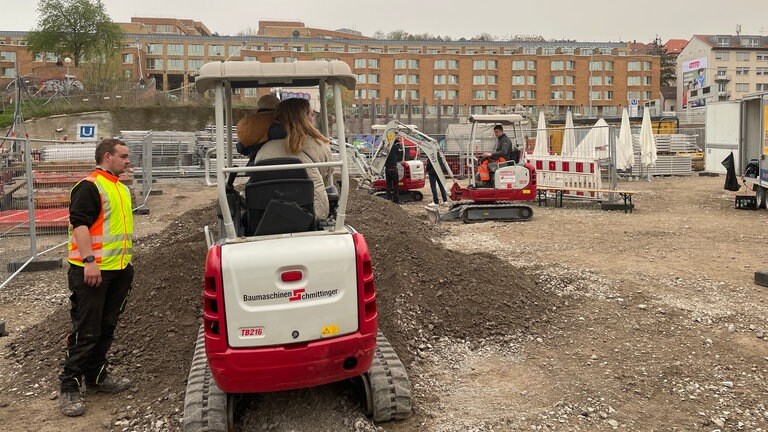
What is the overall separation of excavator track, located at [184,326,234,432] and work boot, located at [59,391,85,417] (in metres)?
0.94

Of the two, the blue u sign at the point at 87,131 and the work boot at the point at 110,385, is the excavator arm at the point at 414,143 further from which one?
the work boot at the point at 110,385

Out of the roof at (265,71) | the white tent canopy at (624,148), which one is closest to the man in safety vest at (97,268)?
the roof at (265,71)

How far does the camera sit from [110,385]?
4.95 meters

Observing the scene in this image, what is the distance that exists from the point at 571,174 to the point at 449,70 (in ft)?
254

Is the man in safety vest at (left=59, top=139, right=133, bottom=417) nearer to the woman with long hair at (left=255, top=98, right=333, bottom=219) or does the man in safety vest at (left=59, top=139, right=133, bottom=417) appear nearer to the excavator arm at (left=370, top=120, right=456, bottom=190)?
the woman with long hair at (left=255, top=98, right=333, bottom=219)

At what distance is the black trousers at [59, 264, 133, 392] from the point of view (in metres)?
4.66

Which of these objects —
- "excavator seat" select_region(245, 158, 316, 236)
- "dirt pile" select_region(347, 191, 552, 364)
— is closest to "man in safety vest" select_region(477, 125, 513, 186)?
"dirt pile" select_region(347, 191, 552, 364)

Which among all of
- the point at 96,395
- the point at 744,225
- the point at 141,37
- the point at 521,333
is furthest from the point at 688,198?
the point at 141,37

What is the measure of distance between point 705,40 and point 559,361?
337ft

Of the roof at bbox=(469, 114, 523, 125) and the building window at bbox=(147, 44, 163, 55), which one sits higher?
the building window at bbox=(147, 44, 163, 55)

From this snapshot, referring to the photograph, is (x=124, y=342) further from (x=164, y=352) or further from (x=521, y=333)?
(x=521, y=333)

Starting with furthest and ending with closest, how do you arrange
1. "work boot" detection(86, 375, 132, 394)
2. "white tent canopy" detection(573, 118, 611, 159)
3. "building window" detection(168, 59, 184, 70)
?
"building window" detection(168, 59, 184, 70)
"white tent canopy" detection(573, 118, 611, 159)
"work boot" detection(86, 375, 132, 394)

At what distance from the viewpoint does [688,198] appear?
19109mm

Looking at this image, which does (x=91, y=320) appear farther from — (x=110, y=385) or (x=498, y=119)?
(x=498, y=119)
